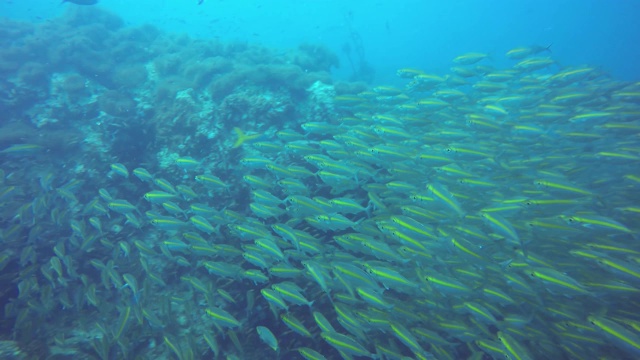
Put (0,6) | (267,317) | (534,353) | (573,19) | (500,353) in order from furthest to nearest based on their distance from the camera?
(573,19) < (0,6) < (267,317) < (534,353) < (500,353)

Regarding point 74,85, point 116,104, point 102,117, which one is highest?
point 116,104

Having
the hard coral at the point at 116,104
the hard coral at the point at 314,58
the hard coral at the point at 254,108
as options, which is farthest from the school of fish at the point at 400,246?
the hard coral at the point at 314,58

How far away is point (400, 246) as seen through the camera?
5.21m

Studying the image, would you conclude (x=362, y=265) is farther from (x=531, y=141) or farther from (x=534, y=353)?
(x=531, y=141)

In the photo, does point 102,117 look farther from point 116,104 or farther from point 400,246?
point 400,246

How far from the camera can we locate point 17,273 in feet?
23.0

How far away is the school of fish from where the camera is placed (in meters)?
4.42

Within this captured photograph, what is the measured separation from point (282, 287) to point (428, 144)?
476 cm

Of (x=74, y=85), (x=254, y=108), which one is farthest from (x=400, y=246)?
(x=74, y=85)

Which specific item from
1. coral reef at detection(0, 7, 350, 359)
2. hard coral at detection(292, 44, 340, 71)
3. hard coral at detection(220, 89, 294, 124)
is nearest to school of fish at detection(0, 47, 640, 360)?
coral reef at detection(0, 7, 350, 359)

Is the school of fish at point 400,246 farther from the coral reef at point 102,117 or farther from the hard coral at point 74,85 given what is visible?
the hard coral at point 74,85

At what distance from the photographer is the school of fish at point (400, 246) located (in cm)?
442

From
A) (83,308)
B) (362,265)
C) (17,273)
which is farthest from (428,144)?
(17,273)

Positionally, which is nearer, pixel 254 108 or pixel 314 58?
pixel 254 108
